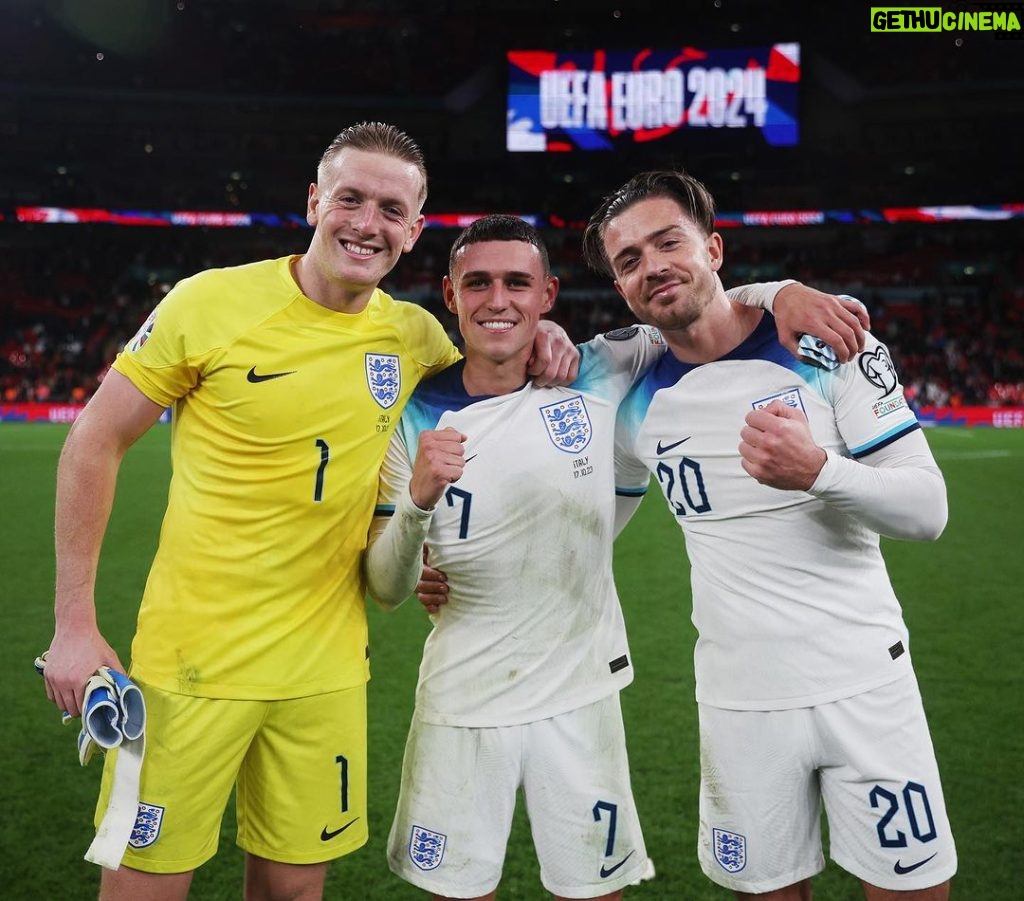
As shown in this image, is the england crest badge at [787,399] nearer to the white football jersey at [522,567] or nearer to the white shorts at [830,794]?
the white football jersey at [522,567]

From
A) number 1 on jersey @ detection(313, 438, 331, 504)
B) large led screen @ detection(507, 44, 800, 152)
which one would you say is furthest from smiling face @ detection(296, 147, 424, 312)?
large led screen @ detection(507, 44, 800, 152)

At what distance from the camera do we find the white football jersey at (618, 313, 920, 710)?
2.40 metres

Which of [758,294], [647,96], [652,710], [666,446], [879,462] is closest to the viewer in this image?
[879,462]

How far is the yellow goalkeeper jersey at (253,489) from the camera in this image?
2.45 metres

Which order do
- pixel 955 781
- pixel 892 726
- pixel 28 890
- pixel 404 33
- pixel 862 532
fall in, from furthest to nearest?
pixel 404 33 → pixel 955 781 → pixel 28 890 → pixel 862 532 → pixel 892 726

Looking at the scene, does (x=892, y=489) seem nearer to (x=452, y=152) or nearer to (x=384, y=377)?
(x=384, y=377)

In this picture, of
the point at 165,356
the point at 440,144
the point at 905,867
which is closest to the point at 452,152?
the point at 440,144

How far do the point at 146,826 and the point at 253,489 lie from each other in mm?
875

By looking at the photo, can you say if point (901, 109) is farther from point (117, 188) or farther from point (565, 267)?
point (117, 188)

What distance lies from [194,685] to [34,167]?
34345mm

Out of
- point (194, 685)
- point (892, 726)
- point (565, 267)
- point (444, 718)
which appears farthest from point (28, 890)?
point (565, 267)

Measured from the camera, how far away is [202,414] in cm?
253

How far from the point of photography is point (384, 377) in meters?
2.63

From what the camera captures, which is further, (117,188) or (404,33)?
(404,33)
